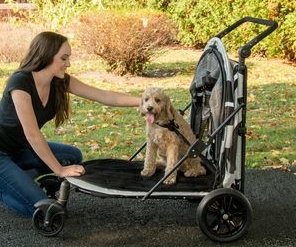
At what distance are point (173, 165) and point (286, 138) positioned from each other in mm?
3214

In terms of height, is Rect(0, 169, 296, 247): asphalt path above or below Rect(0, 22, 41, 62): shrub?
above

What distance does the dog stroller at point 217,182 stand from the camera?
12.8 ft

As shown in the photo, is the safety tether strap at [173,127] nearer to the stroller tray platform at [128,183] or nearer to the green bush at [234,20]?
the stroller tray platform at [128,183]

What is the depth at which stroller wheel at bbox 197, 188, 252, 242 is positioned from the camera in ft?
12.7

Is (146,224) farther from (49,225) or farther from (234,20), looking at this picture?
(234,20)

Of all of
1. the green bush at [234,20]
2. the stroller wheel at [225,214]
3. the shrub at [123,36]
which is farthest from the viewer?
the green bush at [234,20]

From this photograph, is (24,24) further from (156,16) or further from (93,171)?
(93,171)

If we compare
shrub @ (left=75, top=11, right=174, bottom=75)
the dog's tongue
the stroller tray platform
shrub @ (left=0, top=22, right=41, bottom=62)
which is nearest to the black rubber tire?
the stroller tray platform

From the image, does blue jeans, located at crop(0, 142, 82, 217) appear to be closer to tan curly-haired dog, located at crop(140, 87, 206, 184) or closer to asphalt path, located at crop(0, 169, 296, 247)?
asphalt path, located at crop(0, 169, 296, 247)

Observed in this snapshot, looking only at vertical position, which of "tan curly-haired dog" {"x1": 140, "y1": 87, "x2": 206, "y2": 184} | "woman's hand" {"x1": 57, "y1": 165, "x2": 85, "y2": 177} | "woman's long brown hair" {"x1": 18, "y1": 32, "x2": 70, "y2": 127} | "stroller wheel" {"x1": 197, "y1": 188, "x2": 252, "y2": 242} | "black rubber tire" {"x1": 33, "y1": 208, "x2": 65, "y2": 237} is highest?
"woman's long brown hair" {"x1": 18, "y1": 32, "x2": 70, "y2": 127}

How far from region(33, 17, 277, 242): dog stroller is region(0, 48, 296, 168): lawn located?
6.65 feet

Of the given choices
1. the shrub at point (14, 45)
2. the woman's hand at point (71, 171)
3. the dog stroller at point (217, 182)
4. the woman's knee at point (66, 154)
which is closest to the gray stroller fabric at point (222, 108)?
the dog stroller at point (217, 182)

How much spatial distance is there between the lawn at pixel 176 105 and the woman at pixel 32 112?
1.87 metres

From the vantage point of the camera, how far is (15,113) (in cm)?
430
